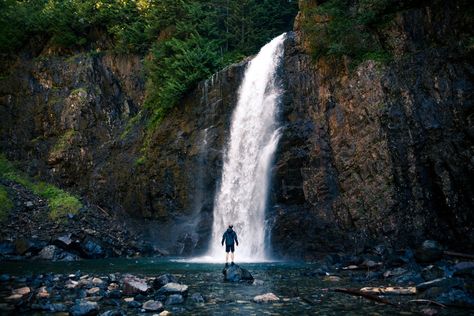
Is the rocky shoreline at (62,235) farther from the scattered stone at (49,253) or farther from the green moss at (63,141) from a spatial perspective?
the green moss at (63,141)

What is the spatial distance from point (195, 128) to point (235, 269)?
644 inches

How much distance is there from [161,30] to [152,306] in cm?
2982

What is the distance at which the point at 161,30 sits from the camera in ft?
117

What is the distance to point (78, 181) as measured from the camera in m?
34.6

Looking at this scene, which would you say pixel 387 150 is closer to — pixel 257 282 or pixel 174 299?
pixel 257 282

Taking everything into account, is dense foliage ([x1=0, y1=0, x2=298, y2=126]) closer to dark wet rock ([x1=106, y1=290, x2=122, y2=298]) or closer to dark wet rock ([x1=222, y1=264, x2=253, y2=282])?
dark wet rock ([x1=222, y1=264, x2=253, y2=282])

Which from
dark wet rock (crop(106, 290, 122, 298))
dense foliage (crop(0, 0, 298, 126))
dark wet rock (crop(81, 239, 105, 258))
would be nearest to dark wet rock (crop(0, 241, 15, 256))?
dark wet rock (crop(81, 239, 105, 258))

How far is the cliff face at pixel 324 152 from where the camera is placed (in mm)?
19438

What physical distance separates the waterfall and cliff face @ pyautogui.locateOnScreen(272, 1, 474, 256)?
3.66 feet

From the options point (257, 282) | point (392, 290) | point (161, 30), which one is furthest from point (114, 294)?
point (161, 30)

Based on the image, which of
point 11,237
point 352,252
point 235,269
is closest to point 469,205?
point 352,252

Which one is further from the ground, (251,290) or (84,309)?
(84,309)

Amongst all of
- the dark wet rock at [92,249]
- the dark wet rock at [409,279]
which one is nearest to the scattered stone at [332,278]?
the dark wet rock at [409,279]

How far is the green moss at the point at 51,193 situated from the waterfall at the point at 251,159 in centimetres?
1131
